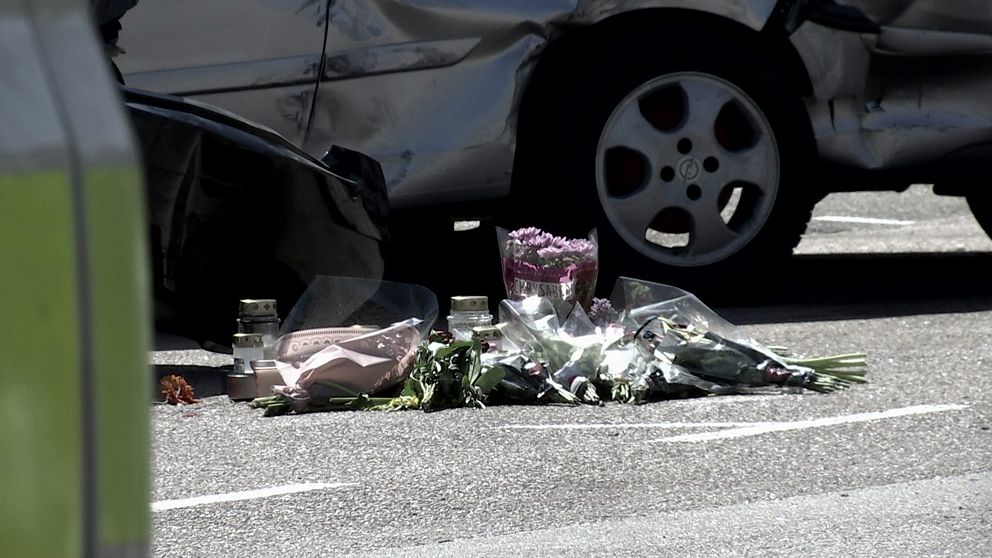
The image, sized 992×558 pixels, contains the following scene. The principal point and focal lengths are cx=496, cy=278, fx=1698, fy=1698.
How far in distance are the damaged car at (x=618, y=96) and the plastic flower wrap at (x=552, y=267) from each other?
643 millimetres

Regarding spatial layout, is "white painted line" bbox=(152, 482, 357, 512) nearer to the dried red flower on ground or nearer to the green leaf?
the green leaf

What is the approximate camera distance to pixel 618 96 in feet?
18.4

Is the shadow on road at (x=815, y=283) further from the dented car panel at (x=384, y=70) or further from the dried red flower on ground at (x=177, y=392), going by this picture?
the dried red flower on ground at (x=177, y=392)

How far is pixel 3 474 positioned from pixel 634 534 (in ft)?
7.34

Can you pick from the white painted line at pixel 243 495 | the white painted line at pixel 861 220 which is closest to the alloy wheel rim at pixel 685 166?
the white painted line at pixel 243 495

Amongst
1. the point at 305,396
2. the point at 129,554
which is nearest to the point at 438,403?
the point at 305,396

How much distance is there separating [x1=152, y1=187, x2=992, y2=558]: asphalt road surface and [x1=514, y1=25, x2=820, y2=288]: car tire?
0.74m

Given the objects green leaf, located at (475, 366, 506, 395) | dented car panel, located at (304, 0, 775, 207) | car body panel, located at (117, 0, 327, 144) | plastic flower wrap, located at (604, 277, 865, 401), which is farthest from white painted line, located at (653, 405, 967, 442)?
car body panel, located at (117, 0, 327, 144)

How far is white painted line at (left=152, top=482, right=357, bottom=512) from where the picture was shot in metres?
3.46

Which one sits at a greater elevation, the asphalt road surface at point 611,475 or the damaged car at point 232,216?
the damaged car at point 232,216

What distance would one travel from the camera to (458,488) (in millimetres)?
3572

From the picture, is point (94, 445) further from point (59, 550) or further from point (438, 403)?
point (438, 403)

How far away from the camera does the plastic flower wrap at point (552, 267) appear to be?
488 cm

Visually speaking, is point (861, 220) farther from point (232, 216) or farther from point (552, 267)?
point (232, 216)
